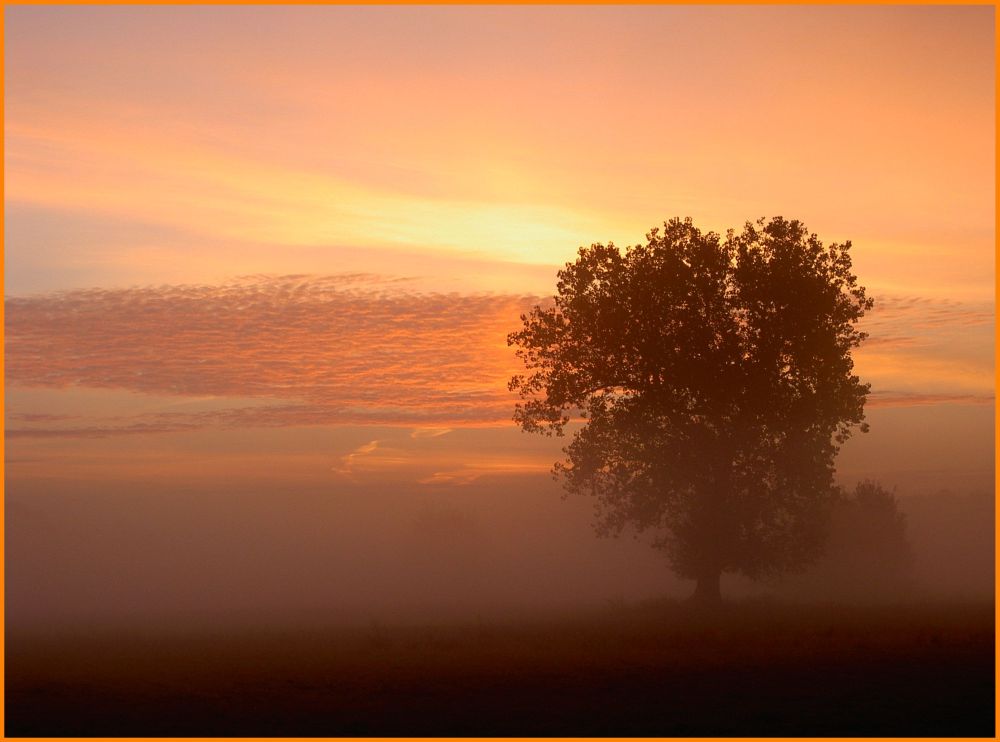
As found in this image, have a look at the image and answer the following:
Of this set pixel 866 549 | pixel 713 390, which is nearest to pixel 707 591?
pixel 713 390

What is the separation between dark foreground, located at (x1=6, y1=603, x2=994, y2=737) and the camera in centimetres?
1964

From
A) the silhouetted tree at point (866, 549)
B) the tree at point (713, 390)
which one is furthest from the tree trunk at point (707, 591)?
the silhouetted tree at point (866, 549)

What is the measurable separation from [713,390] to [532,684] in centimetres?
2036

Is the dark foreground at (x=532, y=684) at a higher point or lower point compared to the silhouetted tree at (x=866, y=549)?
higher

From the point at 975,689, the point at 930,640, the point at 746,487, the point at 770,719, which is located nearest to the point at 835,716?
the point at 770,719

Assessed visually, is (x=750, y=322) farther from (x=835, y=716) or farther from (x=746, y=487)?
(x=835, y=716)

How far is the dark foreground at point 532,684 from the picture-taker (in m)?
19.6

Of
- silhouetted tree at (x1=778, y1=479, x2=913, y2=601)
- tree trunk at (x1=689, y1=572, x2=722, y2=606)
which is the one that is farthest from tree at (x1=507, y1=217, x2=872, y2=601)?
silhouetted tree at (x1=778, y1=479, x2=913, y2=601)

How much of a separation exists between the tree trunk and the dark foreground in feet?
22.2

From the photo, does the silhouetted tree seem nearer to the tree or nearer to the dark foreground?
the tree

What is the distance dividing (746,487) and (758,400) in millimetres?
3601

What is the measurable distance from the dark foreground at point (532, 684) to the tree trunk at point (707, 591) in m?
6.77

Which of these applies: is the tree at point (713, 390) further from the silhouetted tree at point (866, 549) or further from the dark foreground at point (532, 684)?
the silhouetted tree at point (866, 549)

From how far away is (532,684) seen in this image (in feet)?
78.6
